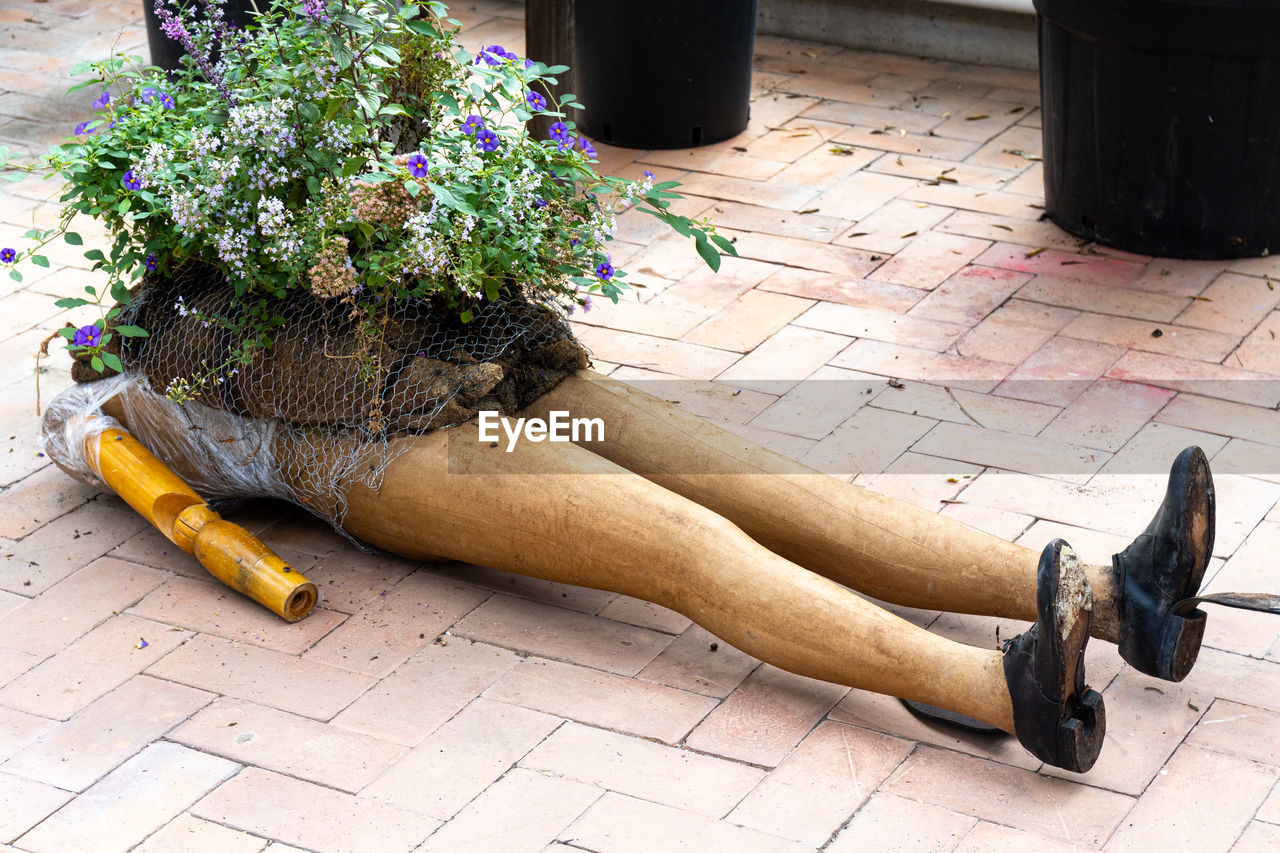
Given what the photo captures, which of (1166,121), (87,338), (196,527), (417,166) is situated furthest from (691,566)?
(1166,121)

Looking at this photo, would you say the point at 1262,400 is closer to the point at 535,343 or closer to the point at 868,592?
the point at 868,592

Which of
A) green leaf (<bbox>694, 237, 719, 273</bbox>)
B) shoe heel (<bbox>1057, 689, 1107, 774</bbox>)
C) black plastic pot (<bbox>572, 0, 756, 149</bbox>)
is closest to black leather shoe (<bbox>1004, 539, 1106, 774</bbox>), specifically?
shoe heel (<bbox>1057, 689, 1107, 774</bbox>)

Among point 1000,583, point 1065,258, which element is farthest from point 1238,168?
point 1000,583

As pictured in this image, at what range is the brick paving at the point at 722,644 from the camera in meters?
2.51

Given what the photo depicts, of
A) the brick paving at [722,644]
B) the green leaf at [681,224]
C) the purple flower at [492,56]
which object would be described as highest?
the purple flower at [492,56]

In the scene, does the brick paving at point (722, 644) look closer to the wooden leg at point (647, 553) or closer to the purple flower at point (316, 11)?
the wooden leg at point (647, 553)

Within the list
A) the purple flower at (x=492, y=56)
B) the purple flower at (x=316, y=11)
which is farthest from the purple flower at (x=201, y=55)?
the purple flower at (x=492, y=56)

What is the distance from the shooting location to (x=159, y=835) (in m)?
2.47

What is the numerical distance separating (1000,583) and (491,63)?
4.82ft

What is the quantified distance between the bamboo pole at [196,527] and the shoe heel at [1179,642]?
159 centimetres

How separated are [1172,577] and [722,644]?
85 cm

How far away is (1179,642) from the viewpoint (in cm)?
256

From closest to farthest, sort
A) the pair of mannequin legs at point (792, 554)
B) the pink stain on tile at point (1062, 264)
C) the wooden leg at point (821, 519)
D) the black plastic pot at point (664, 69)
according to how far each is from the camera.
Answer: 1. the pair of mannequin legs at point (792, 554)
2. the wooden leg at point (821, 519)
3. the pink stain on tile at point (1062, 264)
4. the black plastic pot at point (664, 69)

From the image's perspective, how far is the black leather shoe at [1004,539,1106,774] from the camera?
237 centimetres
